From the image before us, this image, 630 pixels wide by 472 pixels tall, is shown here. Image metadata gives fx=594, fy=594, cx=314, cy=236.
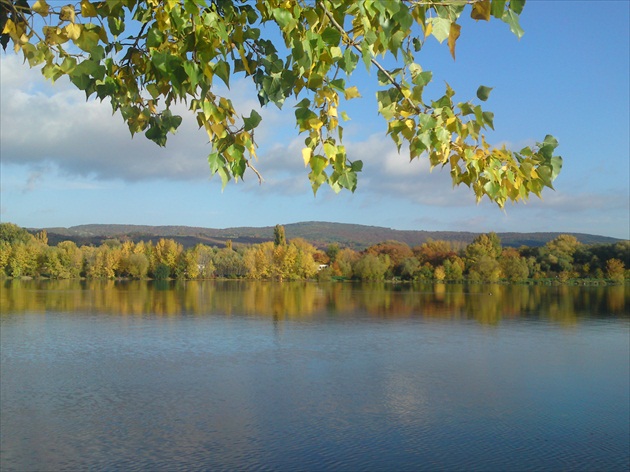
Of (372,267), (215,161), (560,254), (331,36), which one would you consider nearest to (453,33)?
(331,36)

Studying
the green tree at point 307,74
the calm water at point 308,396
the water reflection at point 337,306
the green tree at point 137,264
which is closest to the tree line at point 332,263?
the green tree at point 137,264

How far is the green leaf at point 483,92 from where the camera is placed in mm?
1675

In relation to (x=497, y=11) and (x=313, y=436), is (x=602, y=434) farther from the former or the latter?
(x=497, y=11)

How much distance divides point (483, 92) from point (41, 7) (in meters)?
1.46

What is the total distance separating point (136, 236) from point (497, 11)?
106 meters

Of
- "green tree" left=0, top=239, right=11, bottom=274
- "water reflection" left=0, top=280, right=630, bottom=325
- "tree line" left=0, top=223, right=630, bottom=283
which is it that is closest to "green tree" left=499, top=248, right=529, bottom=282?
"tree line" left=0, top=223, right=630, bottom=283

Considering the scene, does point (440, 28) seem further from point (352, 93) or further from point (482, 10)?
point (352, 93)

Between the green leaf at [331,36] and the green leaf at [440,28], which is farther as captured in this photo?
the green leaf at [331,36]

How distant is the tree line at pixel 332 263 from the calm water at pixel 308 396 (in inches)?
1617

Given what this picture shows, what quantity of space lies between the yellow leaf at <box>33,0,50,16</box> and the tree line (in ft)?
213

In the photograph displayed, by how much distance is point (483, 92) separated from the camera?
1693mm

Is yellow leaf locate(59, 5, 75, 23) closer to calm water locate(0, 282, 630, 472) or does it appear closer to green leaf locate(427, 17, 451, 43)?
green leaf locate(427, 17, 451, 43)

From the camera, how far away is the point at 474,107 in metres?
1.82

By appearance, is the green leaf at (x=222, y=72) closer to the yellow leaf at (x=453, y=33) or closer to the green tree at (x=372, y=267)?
the yellow leaf at (x=453, y=33)
